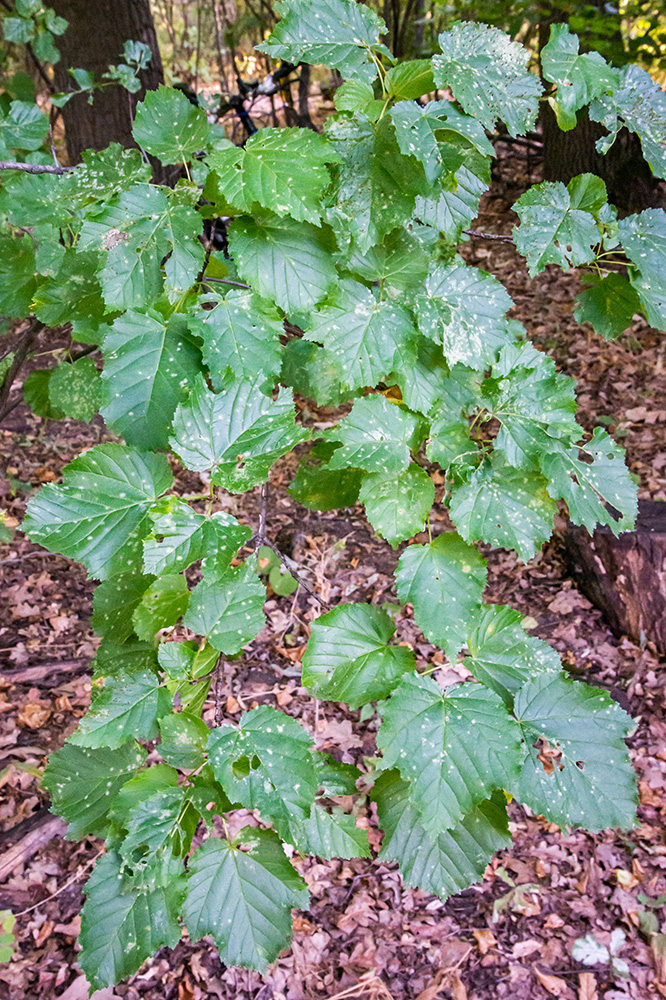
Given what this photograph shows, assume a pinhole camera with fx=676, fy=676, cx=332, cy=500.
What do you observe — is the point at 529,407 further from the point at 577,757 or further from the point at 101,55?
the point at 101,55

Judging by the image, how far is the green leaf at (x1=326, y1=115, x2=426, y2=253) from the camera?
1.06 meters

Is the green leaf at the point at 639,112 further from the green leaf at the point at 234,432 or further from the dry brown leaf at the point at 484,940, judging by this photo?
the dry brown leaf at the point at 484,940

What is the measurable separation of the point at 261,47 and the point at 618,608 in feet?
9.14

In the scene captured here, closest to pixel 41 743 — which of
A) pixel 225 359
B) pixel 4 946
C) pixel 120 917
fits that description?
pixel 4 946

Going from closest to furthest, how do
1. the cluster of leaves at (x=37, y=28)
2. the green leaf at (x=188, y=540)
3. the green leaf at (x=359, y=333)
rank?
the green leaf at (x=188, y=540)
the green leaf at (x=359, y=333)
the cluster of leaves at (x=37, y=28)

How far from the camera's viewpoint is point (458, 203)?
120 cm

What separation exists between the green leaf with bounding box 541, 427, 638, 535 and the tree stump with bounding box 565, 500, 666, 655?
176 centimetres

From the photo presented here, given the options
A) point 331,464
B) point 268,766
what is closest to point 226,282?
point 331,464

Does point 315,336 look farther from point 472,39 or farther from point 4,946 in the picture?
point 4,946

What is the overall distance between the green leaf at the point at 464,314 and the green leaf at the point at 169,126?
46 cm

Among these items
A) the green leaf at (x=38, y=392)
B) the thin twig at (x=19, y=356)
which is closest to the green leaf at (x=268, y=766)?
the thin twig at (x=19, y=356)

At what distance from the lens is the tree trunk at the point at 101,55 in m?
3.69

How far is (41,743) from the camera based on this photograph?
8.67 feet

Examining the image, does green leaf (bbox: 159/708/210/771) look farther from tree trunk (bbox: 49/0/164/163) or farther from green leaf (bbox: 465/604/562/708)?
tree trunk (bbox: 49/0/164/163)
